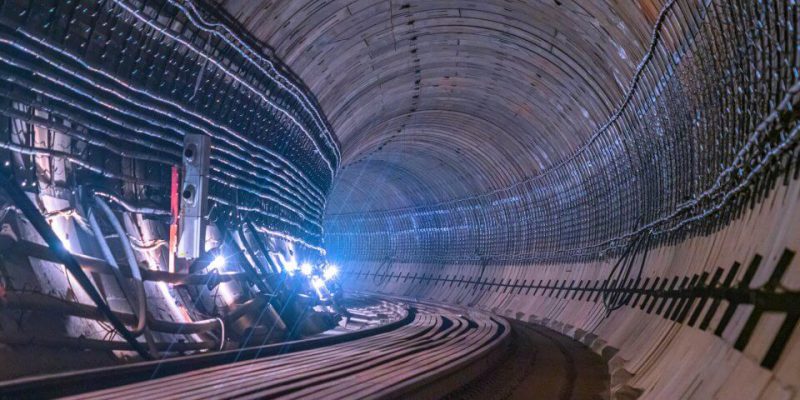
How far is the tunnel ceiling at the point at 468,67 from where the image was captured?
12414mm

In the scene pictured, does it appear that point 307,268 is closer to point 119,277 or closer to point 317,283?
point 317,283

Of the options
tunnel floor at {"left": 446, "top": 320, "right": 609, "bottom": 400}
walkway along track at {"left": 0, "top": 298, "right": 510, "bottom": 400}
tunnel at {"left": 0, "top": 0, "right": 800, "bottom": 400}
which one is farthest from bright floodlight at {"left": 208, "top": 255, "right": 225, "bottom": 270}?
tunnel floor at {"left": 446, "top": 320, "right": 609, "bottom": 400}

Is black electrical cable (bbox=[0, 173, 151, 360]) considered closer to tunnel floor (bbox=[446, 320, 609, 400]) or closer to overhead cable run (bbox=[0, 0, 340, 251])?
overhead cable run (bbox=[0, 0, 340, 251])

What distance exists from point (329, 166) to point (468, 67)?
5152 millimetres

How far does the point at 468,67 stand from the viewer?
1886 centimetres

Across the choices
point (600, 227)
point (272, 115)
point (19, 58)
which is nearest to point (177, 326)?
point (19, 58)

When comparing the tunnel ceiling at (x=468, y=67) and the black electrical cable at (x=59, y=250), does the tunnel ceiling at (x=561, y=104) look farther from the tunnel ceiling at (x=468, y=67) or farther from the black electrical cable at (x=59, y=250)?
the black electrical cable at (x=59, y=250)

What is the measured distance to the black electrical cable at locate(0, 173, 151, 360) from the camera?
6.91 metres

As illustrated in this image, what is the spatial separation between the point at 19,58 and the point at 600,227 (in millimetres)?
14045

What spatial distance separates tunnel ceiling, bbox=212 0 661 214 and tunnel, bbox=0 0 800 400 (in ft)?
0.27

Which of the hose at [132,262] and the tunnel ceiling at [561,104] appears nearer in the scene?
the tunnel ceiling at [561,104]

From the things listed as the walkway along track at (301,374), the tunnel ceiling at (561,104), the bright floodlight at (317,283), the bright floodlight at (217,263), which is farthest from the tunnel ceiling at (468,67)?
the walkway along track at (301,374)

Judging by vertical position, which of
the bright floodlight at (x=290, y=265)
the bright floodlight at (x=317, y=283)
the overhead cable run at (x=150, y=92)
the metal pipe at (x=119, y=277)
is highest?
the overhead cable run at (x=150, y=92)

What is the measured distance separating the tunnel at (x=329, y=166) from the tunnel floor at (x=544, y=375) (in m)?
0.09
